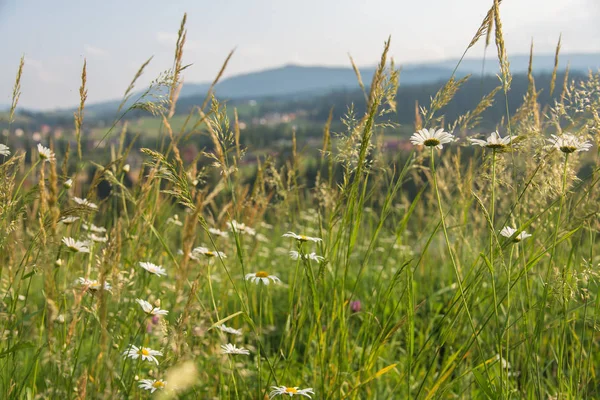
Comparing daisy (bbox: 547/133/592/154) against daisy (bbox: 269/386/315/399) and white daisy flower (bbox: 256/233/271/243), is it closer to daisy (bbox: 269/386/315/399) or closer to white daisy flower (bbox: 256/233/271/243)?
daisy (bbox: 269/386/315/399)

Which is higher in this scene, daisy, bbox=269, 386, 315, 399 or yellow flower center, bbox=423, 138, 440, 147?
yellow flower center, bbox=423, 138, 440, 147

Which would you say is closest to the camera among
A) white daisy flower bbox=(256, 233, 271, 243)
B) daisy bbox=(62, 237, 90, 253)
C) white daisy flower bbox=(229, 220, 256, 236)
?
white daisy flower bbox=(229, 220, 256, 236)

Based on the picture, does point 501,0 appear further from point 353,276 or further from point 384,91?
point 353,276

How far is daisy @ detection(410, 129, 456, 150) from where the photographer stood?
132 centimetres

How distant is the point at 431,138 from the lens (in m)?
1.33

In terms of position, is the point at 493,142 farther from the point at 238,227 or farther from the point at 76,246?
the point at 76,246

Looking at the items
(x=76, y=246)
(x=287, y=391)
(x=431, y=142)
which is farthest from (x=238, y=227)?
(x=431, y=142)

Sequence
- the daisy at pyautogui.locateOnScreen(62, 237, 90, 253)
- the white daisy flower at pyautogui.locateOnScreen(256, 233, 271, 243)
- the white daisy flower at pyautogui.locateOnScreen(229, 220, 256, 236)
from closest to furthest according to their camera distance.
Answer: the white daisy flower at pyautogui.locateOnScreen(229, 220, 256, 236)
the daisy at pyautogui.locateOnScreen(62, 237, 90, 253)
the white daisy flower at pyautogui.locateOnScreen(256, 233, 271, 243)

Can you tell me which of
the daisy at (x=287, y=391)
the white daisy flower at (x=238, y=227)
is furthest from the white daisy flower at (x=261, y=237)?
the daisy at (x=287, y=391)

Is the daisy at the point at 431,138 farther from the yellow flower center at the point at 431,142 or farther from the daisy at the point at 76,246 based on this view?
the daisy at the point at 76,246

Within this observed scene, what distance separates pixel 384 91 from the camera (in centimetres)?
133

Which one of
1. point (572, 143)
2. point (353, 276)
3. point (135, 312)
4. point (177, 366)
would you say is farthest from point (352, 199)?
point (353, 276)

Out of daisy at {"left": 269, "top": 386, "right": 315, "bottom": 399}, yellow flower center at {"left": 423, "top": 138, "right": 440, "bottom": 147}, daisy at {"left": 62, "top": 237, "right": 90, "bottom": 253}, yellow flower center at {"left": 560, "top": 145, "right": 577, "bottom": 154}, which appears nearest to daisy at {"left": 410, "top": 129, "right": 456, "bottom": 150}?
yellow flower center at {"left": 423, "top": 138, "right": 440, "bottom": 147}

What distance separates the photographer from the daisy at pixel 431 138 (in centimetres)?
132
